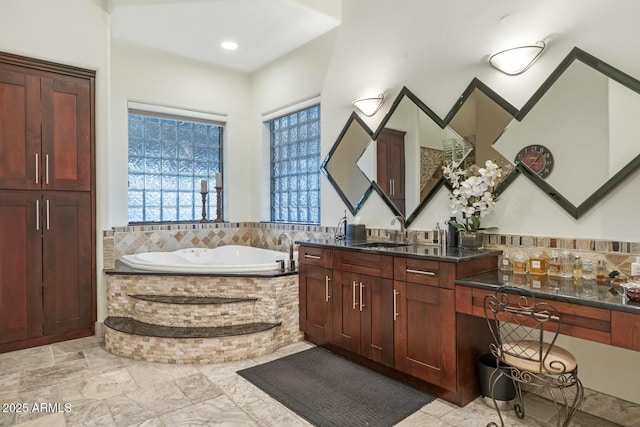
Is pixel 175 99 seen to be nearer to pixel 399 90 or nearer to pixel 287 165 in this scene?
pixel 287 165

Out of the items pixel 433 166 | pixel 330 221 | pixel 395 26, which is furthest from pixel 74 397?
pixel 395 26

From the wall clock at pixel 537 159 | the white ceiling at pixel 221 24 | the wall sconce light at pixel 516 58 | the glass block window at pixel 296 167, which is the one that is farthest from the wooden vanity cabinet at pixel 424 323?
the white ceiling at pixel 221 24

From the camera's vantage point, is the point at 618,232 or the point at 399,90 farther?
the point at 399,90

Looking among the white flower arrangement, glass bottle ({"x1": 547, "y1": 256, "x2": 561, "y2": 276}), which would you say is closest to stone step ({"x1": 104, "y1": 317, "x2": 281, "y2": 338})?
the white flower arrangement

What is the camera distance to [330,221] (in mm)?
3990

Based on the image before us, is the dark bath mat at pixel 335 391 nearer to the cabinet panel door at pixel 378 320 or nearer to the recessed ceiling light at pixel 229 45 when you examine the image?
the cabinet panel door at pixel 378 320

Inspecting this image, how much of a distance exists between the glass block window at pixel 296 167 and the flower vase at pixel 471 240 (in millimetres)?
1964

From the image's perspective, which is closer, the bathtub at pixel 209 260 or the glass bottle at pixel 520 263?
the glass bottle at pixel 520 263

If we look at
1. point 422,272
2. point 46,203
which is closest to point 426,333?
point 422,272

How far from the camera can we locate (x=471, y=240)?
262 cm

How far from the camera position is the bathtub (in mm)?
3346

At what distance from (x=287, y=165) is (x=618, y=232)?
3530 millimetres

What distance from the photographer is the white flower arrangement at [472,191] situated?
2568mm

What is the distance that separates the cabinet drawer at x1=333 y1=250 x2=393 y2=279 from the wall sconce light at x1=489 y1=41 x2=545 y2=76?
1.50 metres
